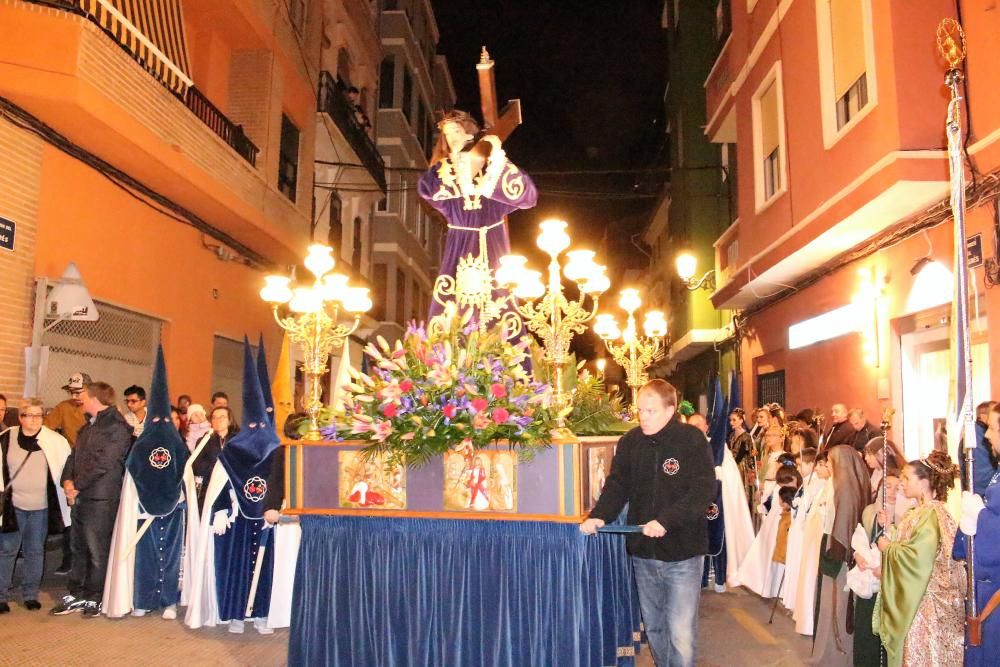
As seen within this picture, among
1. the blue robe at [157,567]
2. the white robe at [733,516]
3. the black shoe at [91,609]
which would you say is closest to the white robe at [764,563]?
the white robe at [733,516]

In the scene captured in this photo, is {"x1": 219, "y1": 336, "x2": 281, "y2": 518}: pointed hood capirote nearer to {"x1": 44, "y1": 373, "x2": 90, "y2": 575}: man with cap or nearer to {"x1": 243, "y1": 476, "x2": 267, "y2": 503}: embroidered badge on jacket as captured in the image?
{"x1": 243, "y1": 476, "x2": 267, "y2": 503}: embroidered badge on jacket

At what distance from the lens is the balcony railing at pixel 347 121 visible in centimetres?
1844

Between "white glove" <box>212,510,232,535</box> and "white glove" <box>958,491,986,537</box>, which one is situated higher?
"white glove" <box>958,491,986,537</box>

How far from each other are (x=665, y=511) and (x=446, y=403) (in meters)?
1.42

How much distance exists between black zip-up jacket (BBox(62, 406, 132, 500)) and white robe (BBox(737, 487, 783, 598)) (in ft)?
20.5

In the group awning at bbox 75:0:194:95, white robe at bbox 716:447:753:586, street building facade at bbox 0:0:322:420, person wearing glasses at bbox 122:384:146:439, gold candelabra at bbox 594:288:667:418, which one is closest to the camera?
white robe at bbox 716:447:753:586

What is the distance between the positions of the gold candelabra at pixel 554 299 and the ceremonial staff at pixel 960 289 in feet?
7.16

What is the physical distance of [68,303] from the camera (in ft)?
29.9

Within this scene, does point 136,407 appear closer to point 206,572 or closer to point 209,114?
point 206,572

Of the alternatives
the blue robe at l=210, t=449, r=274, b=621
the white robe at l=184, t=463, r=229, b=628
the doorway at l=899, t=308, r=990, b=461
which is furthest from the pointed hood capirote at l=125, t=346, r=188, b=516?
the doorway at l=899, t=308, r=990, b=461

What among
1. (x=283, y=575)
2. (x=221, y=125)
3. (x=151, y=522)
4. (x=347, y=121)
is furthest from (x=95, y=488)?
(x=347, y=121)

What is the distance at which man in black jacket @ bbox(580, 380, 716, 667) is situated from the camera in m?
4.50

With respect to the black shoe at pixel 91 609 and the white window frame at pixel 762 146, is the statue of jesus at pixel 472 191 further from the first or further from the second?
the white window frame at pixel 762 146

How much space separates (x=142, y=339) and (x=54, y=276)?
7.65ft
